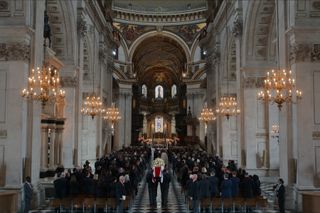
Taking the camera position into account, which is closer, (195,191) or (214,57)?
(195,191)

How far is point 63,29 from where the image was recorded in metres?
23.7

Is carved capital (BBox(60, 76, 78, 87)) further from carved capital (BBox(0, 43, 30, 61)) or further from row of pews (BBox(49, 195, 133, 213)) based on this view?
row of pews (BBox(49, 195, 133, 213))

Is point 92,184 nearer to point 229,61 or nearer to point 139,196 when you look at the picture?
point 139,196

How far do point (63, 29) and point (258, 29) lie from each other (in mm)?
10076

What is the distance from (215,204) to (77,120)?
43.2ft

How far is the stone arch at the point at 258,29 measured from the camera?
2214 cm

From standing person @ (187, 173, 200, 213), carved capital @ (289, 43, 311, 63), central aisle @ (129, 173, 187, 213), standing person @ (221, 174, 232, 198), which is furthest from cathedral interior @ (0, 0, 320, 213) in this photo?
standing person @ (187, 173, 200, 213)

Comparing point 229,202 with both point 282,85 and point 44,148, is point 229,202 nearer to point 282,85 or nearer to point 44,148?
point 282,85

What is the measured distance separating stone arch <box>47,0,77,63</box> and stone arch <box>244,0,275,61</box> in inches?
356

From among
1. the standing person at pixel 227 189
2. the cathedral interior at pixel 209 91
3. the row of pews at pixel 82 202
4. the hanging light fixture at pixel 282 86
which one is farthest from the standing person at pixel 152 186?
the hanging light fixture at pixel 282 86

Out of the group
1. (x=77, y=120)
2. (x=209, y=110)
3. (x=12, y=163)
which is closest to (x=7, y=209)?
(x=12, y=163)

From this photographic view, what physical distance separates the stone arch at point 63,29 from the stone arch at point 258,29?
29.7 feet

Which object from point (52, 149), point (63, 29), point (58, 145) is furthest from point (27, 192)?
point (63, 29)

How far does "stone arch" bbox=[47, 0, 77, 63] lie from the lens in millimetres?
22781
